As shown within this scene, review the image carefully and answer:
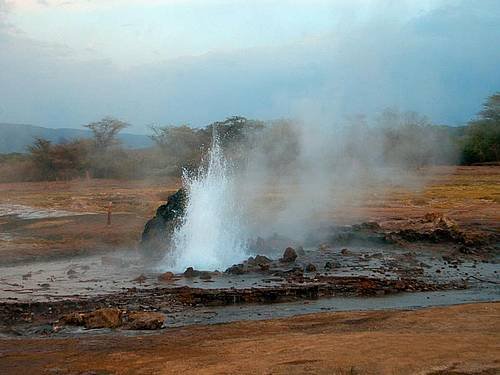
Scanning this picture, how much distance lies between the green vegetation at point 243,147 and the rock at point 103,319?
14.1 metres

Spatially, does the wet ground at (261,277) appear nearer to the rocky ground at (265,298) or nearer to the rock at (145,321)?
the rocky ground at (265,298)

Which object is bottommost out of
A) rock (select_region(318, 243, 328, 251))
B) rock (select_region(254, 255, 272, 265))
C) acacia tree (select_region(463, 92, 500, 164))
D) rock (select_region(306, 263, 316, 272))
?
rock (select_region(306, 263, 316, 272))

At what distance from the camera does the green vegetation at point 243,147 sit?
26438 millimetres

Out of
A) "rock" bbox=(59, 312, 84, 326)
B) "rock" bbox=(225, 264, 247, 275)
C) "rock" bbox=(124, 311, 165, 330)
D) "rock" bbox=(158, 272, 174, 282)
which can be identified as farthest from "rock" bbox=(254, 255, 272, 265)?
"rock" bbox=(59, 312, 84, 326)

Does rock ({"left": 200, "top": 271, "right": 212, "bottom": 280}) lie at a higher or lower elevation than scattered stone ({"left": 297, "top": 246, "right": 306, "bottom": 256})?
lower

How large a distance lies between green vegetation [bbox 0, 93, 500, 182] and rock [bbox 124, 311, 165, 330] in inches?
543

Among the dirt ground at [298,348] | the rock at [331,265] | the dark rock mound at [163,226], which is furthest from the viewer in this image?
the dark rock mound at [163,226]

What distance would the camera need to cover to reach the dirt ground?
781cm

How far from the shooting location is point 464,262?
17.8m

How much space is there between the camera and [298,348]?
28.5 ft

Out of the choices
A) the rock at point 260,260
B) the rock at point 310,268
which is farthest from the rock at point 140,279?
the rock at point 310,268

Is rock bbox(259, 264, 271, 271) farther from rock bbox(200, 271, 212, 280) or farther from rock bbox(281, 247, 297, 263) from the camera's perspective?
rock bbox(200, 271, 212, 280)

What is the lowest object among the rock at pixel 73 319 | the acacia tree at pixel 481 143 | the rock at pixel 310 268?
the rock at pixel 73 319

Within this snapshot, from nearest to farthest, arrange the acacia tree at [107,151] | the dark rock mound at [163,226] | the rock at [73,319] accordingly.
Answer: the rock at [73,319], the dark rock mound at [163,226], the acacia tree at [107,151]
